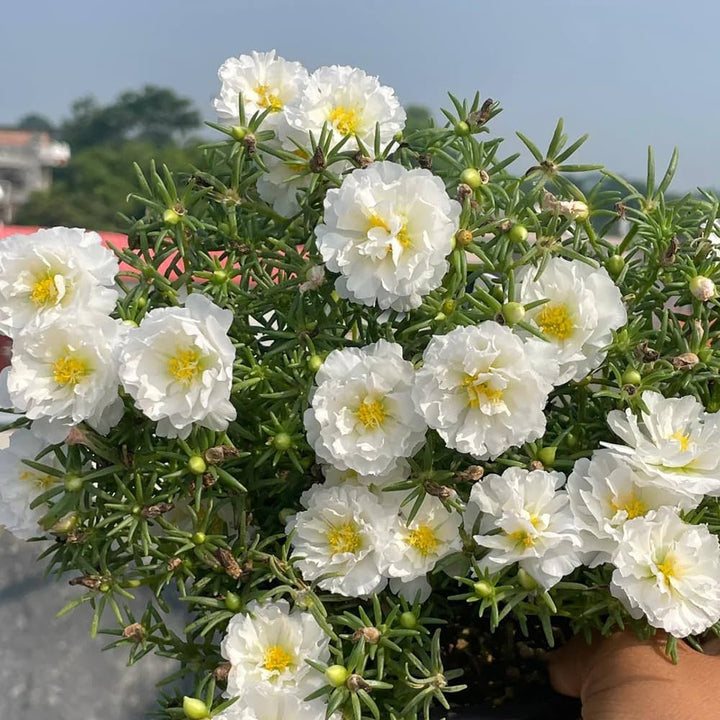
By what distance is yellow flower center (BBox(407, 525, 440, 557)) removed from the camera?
0.63m

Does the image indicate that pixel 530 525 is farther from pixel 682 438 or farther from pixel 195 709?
pixel 195 709

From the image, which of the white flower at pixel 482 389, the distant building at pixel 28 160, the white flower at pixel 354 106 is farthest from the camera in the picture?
the distant building at pixel 28 160

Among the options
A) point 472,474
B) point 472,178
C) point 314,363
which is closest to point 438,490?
point 472,474

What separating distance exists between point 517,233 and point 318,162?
0.16m

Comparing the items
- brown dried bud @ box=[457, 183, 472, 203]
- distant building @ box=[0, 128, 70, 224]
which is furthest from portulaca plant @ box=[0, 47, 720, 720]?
distant building @ box=[0, 128, 70, 224]

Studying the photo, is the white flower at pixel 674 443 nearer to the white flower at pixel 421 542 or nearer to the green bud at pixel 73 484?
the white flower at pixel 421 542

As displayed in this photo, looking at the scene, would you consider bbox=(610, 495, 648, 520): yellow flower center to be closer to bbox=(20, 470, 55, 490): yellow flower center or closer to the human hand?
the human hand

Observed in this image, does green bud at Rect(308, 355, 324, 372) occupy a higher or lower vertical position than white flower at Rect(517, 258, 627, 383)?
lower

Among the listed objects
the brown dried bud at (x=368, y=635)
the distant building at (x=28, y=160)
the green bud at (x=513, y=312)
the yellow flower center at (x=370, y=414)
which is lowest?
the distant building at (x=28, y=160)

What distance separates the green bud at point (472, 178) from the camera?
63cm

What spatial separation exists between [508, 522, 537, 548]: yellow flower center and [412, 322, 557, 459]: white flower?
0.06 meters

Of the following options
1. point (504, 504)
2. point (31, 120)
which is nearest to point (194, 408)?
point (504, 504)

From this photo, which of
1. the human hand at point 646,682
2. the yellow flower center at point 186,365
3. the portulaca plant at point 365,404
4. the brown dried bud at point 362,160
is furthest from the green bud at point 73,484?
the human hand at point 646,682

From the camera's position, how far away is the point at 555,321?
2.07ft
